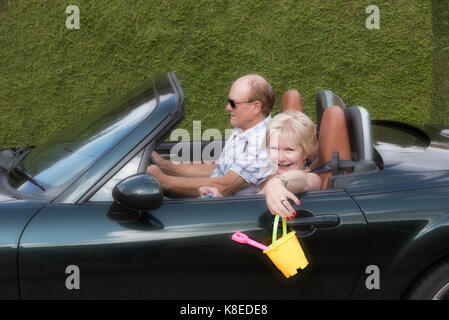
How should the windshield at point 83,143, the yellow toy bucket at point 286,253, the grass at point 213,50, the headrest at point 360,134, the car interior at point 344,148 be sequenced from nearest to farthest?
the yellow toy bucket at point 286,253 < the windshield at point 83,143 < the car interior at point 344,148 < the headrest at point 360,134 < the grass at point 213,50

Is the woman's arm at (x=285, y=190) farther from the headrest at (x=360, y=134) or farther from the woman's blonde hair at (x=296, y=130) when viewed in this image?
the headrest at (x=360, y=134)

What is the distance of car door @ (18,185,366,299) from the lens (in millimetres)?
2062

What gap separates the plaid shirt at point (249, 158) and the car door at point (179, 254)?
0.62m

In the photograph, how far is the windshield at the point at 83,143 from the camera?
231 cm

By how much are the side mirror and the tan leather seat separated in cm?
88

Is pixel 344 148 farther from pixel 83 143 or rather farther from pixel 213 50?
pixel 213 50

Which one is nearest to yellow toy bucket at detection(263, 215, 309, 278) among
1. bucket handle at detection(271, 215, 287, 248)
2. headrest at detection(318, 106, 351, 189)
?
bucket handle at detection(271, 215, 287, 248)

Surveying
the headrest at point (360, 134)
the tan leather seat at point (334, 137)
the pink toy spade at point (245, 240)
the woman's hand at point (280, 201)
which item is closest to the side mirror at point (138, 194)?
the pink toy spade at point (245, 240)

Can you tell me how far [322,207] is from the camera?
2.19 metres

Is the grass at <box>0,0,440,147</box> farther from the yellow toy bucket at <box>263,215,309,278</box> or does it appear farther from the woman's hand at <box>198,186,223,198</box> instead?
the yellow toy bucket at <box>263,215,309,278</box>

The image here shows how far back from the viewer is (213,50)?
6.46 meters
